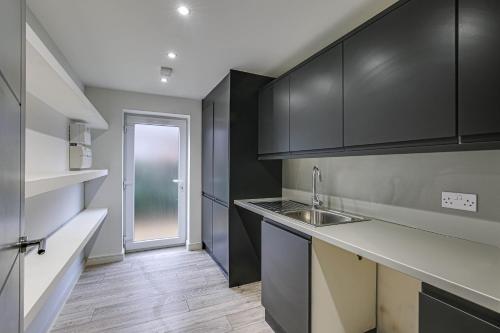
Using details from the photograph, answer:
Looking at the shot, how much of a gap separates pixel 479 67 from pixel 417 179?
0.75 meters

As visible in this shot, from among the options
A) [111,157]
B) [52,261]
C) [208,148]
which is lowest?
[52,261]

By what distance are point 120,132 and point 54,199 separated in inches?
54.8

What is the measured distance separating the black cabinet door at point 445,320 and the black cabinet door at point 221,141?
1.96 m

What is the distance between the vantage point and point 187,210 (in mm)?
3740

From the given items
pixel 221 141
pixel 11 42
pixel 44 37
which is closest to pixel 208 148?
pixel 221 141

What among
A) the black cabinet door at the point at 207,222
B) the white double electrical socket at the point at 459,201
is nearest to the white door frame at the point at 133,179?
the black cabinet door at the point at 207,222

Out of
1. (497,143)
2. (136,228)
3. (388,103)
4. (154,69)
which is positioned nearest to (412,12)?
(388,103)

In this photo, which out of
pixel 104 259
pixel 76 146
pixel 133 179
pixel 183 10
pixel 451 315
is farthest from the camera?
pixel 133 179

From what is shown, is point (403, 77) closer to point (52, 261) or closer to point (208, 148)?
point (52, 261)

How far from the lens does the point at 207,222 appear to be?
11.2 ft

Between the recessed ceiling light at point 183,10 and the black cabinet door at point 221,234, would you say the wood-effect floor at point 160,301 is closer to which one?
the black cabinet door at point 221,234

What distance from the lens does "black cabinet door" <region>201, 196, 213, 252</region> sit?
10.7 feet

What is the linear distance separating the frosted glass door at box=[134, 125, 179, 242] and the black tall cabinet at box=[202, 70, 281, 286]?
1.16 meters

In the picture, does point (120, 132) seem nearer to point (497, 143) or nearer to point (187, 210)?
point (187, 210)
